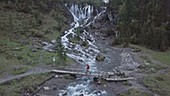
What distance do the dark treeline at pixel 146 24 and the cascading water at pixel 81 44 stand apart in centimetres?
1042

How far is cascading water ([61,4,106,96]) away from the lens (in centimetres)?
4700

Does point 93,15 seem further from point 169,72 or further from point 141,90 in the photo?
point 141,90

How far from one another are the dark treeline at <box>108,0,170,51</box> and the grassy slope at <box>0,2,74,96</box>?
18.7 m

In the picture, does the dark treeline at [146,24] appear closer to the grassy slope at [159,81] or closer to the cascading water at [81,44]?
the cascading water at [81,44]

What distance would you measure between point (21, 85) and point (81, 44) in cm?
3621

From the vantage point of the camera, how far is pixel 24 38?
259 feet

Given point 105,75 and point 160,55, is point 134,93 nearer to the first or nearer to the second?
point 105,75

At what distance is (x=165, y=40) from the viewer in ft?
282

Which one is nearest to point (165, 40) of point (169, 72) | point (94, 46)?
point (94, 46)

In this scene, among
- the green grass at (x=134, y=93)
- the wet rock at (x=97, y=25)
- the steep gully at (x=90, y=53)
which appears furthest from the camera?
the wet rock at (x=97, y=25)

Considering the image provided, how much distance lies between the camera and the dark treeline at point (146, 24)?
278 ft

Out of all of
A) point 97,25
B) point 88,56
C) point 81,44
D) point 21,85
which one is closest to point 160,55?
point 88,56

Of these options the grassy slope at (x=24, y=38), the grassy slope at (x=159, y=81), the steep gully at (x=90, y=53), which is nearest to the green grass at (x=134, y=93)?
the steep gully at (x=90, y=53)

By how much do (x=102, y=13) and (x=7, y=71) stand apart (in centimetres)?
7619
